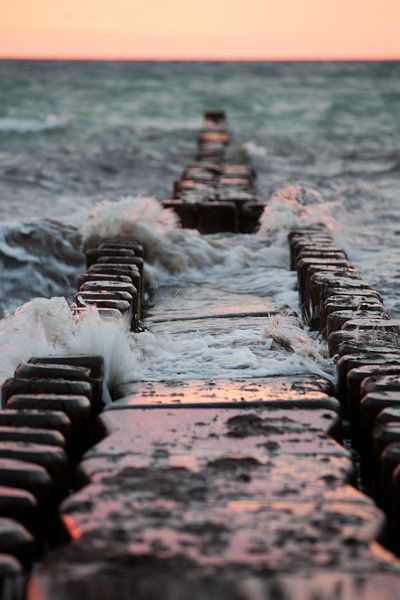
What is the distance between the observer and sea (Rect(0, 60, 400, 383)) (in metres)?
3.86

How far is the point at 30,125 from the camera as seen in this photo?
24.6 m

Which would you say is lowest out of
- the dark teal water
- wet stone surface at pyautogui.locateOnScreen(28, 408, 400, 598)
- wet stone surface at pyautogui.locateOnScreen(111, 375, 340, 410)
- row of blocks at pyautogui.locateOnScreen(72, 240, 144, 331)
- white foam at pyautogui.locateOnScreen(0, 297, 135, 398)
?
wet stone surface at pyautogui.locateOnScreen(28, 408, 400, 598)

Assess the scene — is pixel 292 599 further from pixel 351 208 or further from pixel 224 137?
pixel 224 137

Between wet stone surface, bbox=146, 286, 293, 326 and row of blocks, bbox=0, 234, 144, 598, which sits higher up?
wet stone surface, bbox=146, 286, 293, 326

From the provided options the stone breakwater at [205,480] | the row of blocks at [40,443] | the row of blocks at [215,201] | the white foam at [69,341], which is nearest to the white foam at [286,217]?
the row of blocks at [215,201]

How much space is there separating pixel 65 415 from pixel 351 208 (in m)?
8.09

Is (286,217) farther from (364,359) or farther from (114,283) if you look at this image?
(364,359)

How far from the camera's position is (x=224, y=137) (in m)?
17.0

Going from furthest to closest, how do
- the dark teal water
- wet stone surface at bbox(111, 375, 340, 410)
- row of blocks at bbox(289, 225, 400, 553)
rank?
the dark teal water, wet stone surface at bbox(111, 375, 340, 410), row of blocks at bbox(289, 225, 400, 553)

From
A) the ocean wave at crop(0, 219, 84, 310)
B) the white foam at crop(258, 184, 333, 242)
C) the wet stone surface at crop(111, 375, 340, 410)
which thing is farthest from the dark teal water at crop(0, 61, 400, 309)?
the wet stone surface at crop(111, 375, 340, 410)

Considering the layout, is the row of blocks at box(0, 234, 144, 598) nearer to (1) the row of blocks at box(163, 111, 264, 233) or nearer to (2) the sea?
(2) the sea

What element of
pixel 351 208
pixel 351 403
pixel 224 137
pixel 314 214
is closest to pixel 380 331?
pixel 351 403

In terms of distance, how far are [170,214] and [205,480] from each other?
4866mm

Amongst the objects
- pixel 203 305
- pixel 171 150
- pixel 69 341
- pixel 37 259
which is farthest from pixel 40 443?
pixel 171 150
